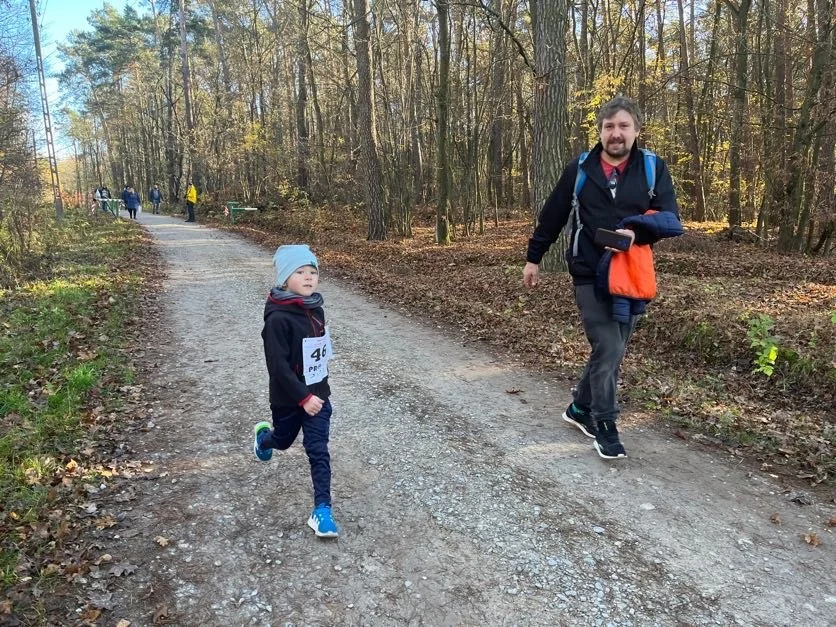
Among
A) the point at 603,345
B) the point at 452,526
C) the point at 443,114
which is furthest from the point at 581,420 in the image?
the point at 443,114

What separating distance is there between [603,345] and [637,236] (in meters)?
0.85

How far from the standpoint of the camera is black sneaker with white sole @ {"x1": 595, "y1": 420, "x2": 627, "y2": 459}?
4242 millimetres

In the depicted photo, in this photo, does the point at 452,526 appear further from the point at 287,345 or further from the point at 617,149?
the point at 617,149

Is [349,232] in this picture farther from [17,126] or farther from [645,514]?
[645,514]

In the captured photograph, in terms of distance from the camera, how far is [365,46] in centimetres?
1588

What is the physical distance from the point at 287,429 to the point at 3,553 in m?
1.67

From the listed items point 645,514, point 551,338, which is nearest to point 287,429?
point 645,514

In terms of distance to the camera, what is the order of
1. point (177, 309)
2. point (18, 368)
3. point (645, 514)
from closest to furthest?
point (645, 514), point (18, 368), point (177, 309)

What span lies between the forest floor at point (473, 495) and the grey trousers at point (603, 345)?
44 centimetres

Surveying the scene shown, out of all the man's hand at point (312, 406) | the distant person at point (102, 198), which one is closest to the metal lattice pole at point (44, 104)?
the distant person at point (102, 198)

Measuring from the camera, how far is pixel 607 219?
3.97 meters

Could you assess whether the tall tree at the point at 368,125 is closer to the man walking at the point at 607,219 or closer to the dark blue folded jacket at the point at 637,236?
the man walking at the point at 607,219

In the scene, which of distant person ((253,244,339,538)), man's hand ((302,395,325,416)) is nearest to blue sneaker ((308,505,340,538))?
distant person ((253,244,339,538))

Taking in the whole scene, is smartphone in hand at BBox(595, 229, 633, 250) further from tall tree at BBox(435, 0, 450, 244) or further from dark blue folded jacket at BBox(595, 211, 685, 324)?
tall tree at BBox(435, 0, 450, 244)
